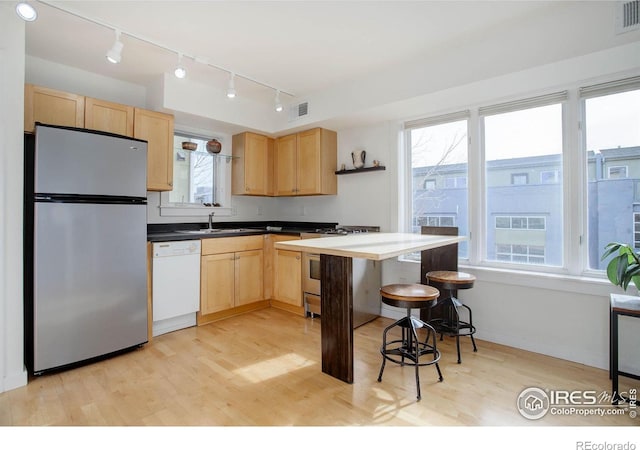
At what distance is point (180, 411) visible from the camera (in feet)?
6.15

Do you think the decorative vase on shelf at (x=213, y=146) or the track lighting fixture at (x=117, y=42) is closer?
the track lighting fixture at (x=117, y=42)

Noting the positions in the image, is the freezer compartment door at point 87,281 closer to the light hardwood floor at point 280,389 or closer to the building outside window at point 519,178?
the light hardwood floor at point 280,389

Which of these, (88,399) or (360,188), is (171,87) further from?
(88,399)

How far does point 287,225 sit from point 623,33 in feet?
13.0

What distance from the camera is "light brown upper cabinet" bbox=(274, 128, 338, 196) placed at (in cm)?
402

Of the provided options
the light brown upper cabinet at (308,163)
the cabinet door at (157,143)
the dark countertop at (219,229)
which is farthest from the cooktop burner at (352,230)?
Result: the cabinet door at (157,143)

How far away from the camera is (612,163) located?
2471mm

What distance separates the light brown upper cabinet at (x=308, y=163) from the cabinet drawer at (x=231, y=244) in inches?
34.0

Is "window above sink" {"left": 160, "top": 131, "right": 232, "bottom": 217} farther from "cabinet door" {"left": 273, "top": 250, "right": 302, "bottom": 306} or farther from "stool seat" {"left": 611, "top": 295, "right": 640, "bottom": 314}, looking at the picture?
"stool seat" {"left": 611, "top": 295, "right": 640, "bottom": 314}

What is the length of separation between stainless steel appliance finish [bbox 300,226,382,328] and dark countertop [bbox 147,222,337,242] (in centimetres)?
43

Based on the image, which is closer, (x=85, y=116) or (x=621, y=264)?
(x=621, y=264)

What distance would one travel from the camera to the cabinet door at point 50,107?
253cm
